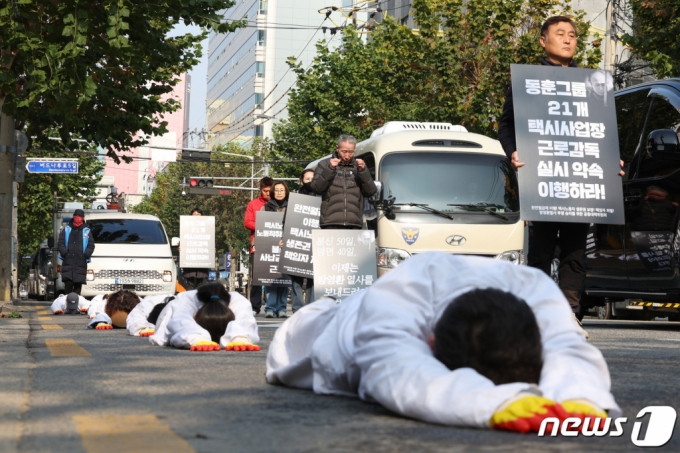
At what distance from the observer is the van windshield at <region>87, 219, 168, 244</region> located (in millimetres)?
22016

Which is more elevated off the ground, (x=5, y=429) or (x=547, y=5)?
(x=547, y=5)

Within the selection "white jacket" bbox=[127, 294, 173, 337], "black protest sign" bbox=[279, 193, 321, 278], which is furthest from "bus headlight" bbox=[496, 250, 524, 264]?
"white jacket" bbox=[127, 294, 173, 337]

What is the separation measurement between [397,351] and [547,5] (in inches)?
1106

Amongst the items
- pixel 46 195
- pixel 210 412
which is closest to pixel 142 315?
pixel 210 412

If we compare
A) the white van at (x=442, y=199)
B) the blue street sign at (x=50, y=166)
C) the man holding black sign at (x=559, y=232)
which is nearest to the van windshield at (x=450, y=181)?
the white van at (x=442, y=199)

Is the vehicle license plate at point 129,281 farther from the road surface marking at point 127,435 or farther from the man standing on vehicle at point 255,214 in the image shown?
the road surface marking at point 127,435

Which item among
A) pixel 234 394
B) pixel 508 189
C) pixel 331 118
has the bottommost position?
pixel 234 394

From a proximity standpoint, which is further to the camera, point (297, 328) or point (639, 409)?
point (297, 328)

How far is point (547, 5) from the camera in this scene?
99.8 ft

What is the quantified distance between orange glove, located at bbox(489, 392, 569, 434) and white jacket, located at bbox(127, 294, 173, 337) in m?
6.57

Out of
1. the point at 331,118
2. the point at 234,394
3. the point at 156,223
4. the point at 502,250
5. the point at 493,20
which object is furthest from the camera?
the point at 331,118

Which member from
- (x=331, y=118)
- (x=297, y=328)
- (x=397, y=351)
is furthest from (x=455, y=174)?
(x=331, y=118)

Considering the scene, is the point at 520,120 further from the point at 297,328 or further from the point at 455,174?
the point at 455,174

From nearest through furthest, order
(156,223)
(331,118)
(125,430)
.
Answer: (125,430) → (156,223) → (331,118)
